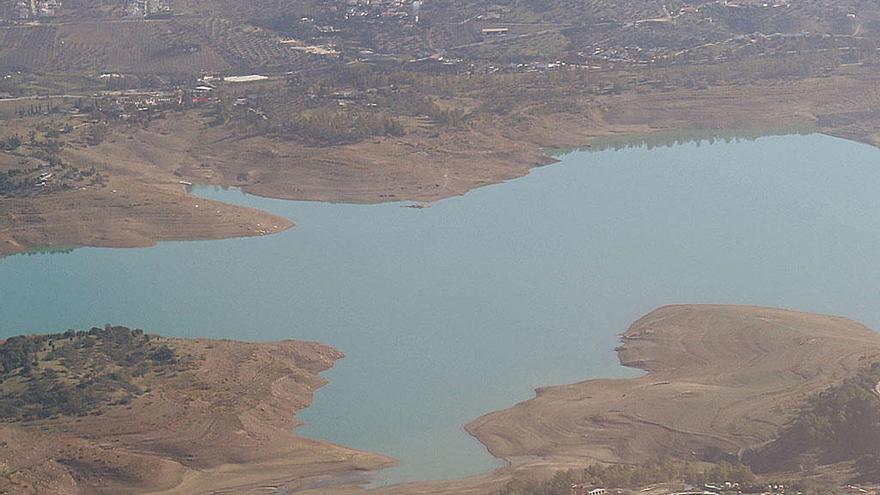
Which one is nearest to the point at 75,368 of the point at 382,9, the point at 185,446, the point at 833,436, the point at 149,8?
the point at 185,446

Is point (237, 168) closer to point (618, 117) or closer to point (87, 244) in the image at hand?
point (87, 244)

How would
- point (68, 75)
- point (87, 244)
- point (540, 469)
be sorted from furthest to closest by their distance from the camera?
point (68, 75) → point (87, 244) → point (540, 469)

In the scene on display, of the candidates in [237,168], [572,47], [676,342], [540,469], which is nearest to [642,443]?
[540,469]

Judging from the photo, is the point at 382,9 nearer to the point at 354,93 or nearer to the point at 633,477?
the point at 354,93

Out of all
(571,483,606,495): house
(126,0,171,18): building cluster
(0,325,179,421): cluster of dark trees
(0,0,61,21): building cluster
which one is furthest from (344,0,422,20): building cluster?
(571,483,606,495): house

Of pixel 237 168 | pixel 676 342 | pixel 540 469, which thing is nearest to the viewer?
pixel 540 469

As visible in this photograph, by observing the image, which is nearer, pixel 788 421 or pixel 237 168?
pixel 788 421

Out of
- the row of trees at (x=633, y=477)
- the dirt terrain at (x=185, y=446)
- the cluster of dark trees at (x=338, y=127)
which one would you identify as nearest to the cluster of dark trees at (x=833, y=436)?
the row of trees at (x=633, y=477)

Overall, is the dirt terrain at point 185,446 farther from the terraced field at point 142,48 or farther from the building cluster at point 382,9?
the building cluster at point 382,9
